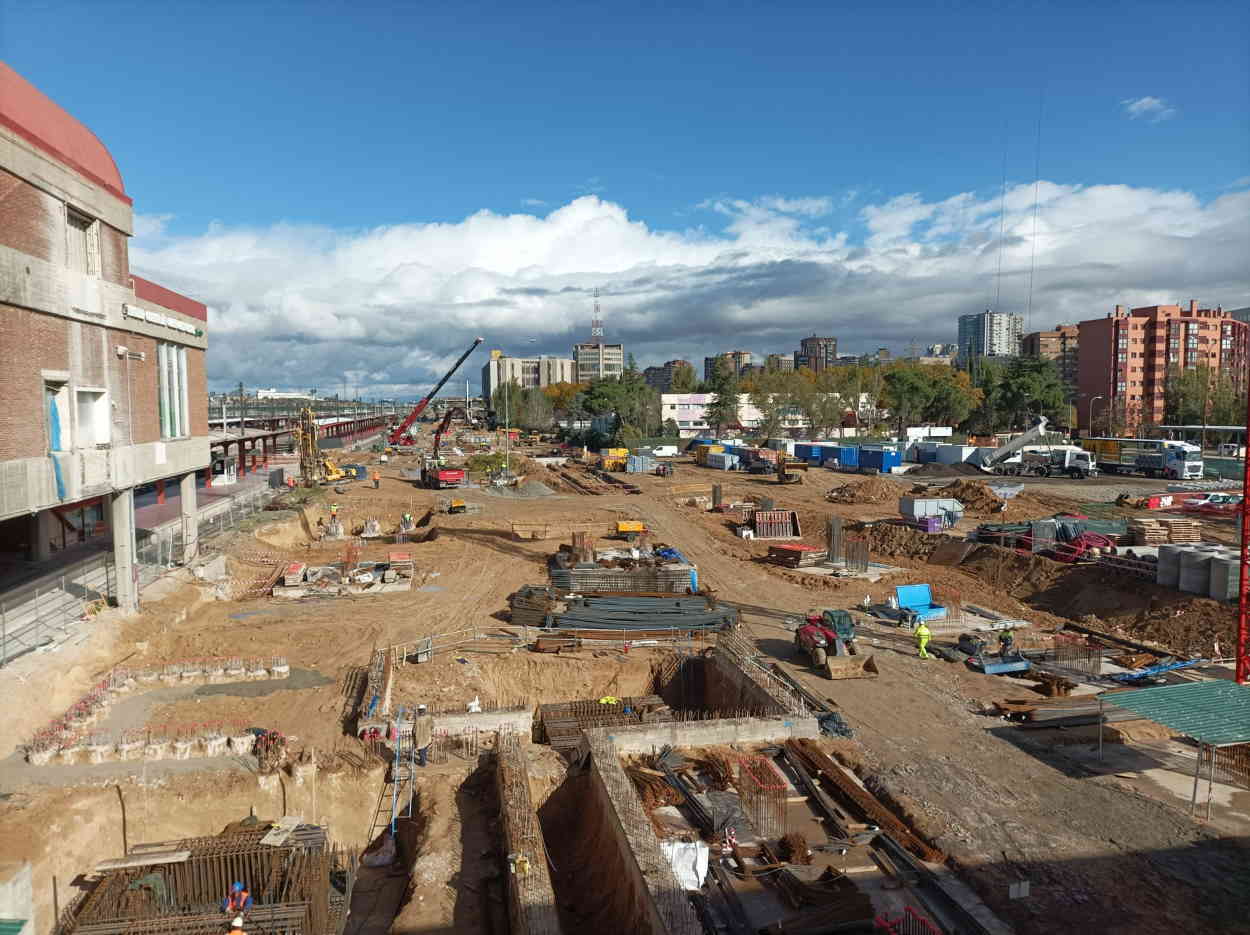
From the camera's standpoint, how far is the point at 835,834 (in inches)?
463

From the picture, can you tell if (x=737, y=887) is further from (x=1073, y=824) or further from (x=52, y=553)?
(x=52, y=553)

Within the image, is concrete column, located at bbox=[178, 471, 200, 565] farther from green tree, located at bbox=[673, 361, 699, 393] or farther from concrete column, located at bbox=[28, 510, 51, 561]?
green tree, located at bbox=[673, 361, 699, 393]

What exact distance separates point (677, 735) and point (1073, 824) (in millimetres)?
6766

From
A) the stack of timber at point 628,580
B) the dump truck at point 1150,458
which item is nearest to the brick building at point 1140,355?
the dump truck at point 1150,458

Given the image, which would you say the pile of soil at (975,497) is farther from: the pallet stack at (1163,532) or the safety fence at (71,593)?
the safety fence at (71,593)

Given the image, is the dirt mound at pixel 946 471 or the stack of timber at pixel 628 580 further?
the dirt mound at pixel 946 471

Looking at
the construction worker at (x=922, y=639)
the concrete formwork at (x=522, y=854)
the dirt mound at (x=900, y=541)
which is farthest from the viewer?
the dirt mound at (x=900, y=541)

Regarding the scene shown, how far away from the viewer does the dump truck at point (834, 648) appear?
1805 centimetres

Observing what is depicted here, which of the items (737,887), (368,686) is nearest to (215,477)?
(368,686)

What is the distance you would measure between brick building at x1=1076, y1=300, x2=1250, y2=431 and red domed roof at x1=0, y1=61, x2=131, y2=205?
4044 inches

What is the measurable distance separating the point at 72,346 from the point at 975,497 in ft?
136

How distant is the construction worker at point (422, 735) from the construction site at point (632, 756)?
2.6 inches

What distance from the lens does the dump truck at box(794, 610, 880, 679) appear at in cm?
1805

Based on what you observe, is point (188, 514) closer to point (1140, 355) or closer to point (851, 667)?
point (851, 667)
